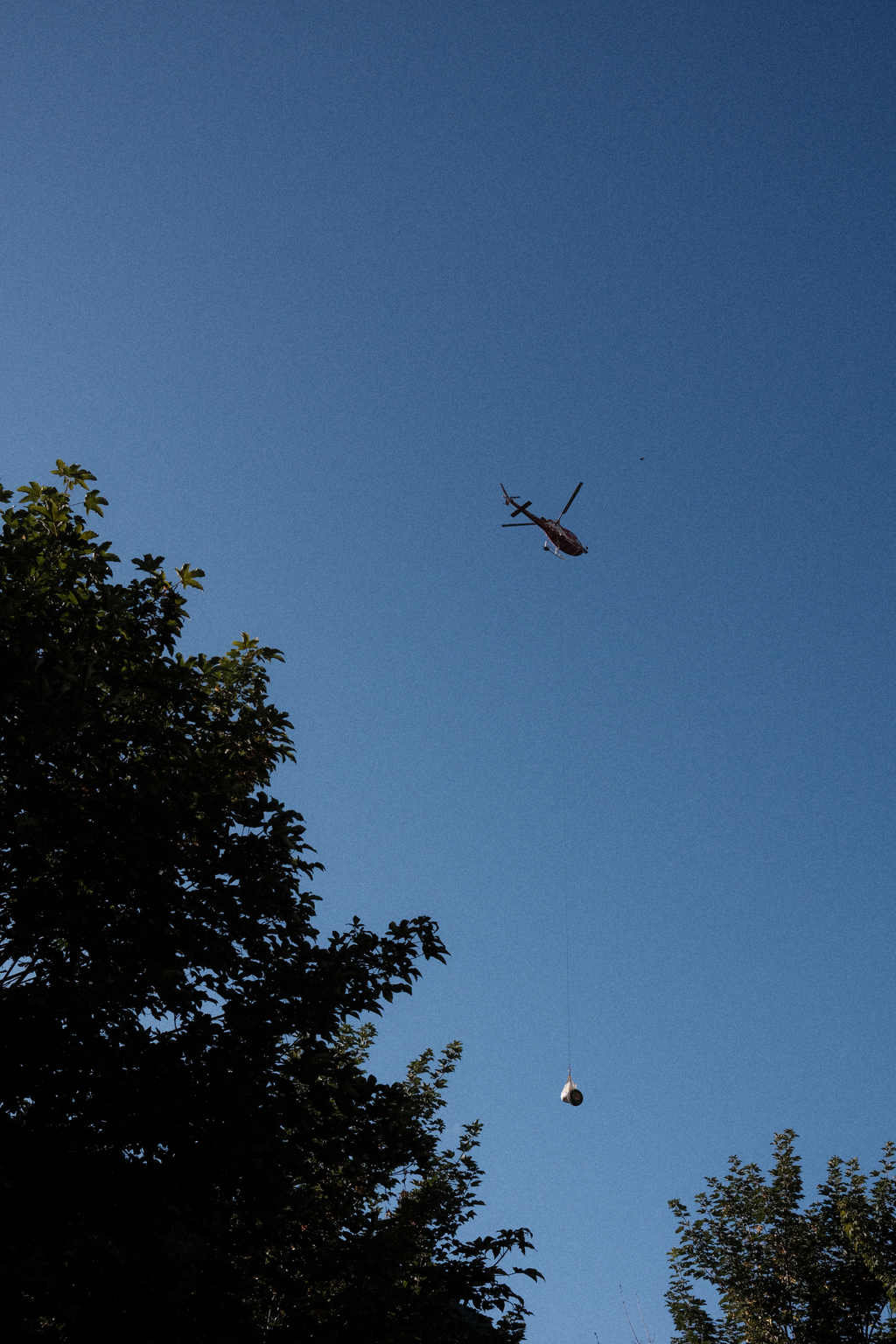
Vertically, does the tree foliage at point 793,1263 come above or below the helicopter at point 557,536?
below

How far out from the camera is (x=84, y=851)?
966 centimetres

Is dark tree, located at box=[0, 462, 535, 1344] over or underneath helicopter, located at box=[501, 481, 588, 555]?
underneath

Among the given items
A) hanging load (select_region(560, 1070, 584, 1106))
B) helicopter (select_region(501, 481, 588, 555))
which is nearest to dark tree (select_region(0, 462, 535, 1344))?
hanging load (select_region(560, 1070, 584, 1106))

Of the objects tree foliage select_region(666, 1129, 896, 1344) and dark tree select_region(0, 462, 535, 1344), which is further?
tree foliage select_region(666, 1129, 896, 1344)

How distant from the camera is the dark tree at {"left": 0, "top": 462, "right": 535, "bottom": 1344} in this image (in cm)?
824

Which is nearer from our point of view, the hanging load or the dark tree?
the dark tree

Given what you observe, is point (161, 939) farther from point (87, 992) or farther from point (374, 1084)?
point (374, 1084)

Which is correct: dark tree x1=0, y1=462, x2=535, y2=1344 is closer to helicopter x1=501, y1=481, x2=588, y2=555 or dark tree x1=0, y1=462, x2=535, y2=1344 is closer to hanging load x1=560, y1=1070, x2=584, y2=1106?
hanging load x1=560, y1=1070, x2=584, y2=1106

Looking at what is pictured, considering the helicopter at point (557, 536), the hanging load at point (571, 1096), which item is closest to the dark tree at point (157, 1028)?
the hanging load at point (571, 1096)

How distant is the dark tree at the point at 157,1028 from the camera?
8242 mm

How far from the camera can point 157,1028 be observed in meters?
9.38

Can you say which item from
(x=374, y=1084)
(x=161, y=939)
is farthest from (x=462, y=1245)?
(x=161, y=939)

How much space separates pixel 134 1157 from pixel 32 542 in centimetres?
654

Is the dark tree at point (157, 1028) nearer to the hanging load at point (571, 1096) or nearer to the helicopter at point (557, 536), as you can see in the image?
the hanging load at point (571, 1096)
